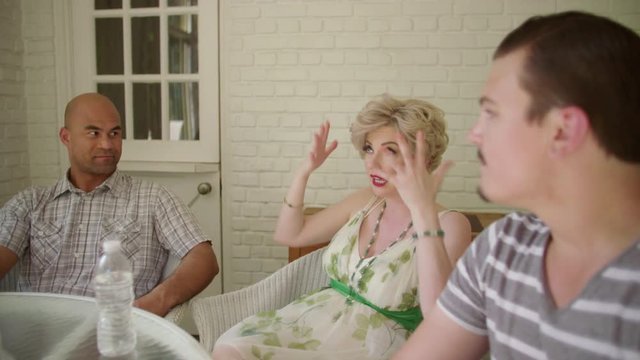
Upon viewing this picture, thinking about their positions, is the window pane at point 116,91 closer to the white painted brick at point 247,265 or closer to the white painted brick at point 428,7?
the white painted brick at point 247,265

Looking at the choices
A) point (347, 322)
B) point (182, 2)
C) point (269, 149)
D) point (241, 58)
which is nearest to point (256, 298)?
point (347, 322)

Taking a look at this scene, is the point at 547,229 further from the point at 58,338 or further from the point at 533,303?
the point at 58,338

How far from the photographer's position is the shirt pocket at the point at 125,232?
2092 millimetres

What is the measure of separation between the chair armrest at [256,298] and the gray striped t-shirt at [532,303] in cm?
92

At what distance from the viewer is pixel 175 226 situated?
6.89ft

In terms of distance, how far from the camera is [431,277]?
1.35 metres

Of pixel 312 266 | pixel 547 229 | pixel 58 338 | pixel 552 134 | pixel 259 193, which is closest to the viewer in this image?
pixel 552 134

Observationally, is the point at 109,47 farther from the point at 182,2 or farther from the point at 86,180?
the point at 86,180

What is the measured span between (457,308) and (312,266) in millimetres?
965

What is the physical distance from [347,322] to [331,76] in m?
1.67

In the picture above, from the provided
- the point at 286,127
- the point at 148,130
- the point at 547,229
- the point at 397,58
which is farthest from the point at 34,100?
the point at 547,229

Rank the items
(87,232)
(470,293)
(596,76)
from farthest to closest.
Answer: (87,232)
(470,293)
(596,76)

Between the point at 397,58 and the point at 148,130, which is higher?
the point at 397,58

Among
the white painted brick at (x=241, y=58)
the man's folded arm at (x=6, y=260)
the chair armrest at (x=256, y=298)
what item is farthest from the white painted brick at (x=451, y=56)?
the man's folded arm at (x=6, y=260)
